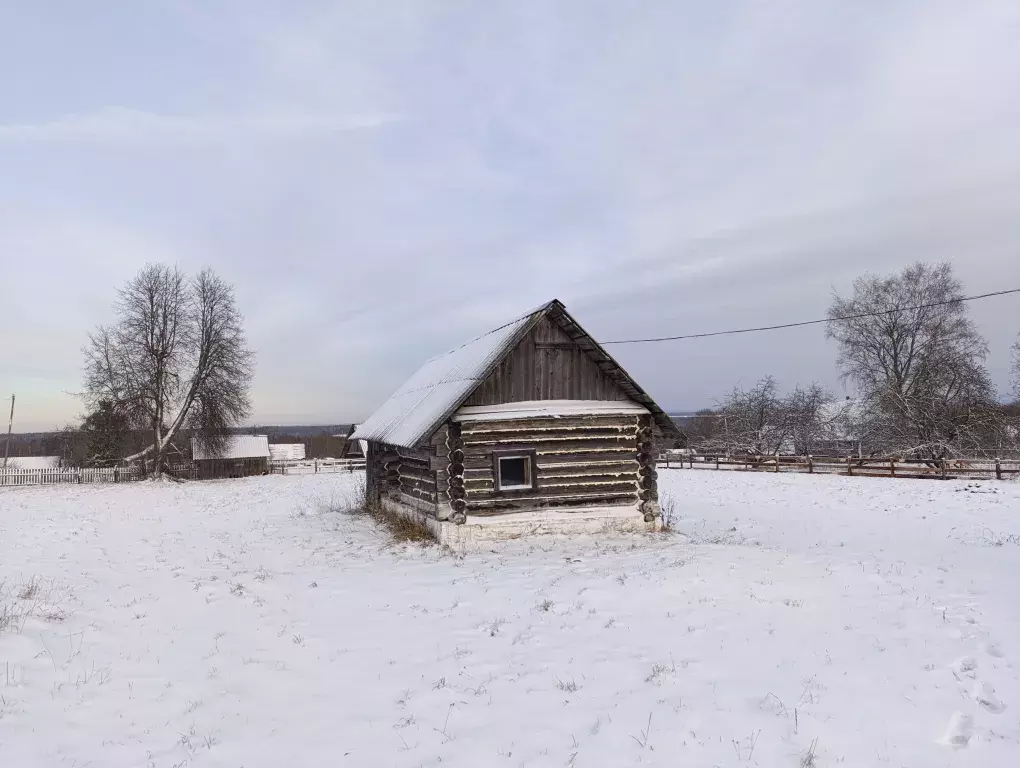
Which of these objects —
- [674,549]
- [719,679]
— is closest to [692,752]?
Answer: [719,679]

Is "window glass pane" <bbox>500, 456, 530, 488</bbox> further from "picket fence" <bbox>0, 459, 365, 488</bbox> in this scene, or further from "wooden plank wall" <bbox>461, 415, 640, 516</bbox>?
"picket fence" <bbox>0, 459, 365, 488</bbox>

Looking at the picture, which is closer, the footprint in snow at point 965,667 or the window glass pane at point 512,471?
the footprint in snow at point 965,667

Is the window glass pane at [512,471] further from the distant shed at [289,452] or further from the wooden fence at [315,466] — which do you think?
the distant shed at [289,452]

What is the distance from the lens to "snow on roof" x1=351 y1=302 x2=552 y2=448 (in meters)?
12.8

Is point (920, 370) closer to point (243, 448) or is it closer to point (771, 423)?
point (771, 423)

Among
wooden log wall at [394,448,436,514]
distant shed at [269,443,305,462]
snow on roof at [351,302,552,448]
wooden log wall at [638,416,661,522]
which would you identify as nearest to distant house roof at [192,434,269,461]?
distant shed at [269,443,305,462]

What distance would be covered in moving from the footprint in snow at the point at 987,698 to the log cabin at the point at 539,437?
28.4ft

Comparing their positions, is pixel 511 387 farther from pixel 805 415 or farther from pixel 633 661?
pixel 805 415

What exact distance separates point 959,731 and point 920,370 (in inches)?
1311

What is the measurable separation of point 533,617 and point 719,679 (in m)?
2.71

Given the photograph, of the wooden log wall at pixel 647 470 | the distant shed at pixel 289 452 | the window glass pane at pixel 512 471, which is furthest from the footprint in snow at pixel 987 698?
the distant shed at pixel 289 452

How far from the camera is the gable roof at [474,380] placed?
41.9ft

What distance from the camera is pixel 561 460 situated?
45.5 feet

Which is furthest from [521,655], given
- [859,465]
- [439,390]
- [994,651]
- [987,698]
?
[859,465]
